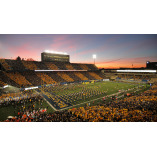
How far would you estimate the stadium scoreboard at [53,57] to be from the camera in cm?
4294

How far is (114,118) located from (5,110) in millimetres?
11966

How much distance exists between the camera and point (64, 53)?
1889 inches

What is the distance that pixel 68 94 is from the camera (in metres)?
19.2

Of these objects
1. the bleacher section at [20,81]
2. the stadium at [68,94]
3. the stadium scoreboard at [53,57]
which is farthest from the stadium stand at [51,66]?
the bleacher section at [20,81]

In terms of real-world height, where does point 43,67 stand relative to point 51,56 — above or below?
below

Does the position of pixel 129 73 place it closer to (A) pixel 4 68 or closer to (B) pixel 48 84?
(B) pixel 48 84

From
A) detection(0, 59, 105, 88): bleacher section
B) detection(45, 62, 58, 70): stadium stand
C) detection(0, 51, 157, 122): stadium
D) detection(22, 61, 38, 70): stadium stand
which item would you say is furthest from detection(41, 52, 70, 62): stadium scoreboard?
detection(22, 61, 38, 70): stadium stand

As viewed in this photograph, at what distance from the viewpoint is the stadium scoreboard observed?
42938 mm

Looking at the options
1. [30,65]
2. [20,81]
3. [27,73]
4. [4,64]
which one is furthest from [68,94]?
[4,64]

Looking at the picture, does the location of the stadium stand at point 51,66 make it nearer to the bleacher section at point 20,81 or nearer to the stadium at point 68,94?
the stadium at point 68,94

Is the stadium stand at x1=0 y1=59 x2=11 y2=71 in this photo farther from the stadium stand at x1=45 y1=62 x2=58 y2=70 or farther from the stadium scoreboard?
the stadium scoreboard

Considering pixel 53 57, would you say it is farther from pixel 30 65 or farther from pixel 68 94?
pixel 68 94

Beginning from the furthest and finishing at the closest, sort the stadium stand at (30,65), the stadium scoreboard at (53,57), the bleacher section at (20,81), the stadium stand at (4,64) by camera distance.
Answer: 1. the stadium scoreboard at (53,57)
2. the stadium stand at (30,65)
3. the stadium stand at (4,64)
4. the bleacher section at (20,81)

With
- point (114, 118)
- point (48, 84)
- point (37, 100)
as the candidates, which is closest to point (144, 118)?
point (114, 118)
